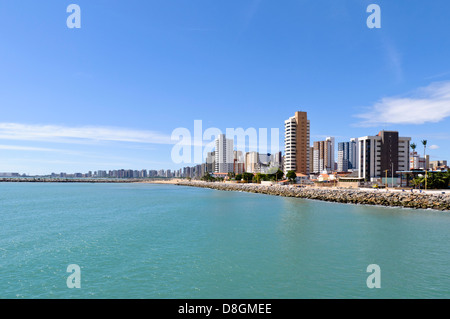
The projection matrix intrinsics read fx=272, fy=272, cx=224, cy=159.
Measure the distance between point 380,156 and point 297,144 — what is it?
5158cm

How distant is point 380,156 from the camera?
142m

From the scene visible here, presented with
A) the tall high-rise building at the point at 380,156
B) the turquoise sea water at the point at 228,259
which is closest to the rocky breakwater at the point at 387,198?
the turquoise sea water at the point at 228,259

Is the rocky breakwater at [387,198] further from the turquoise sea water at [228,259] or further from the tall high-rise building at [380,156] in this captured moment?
the tall high-rise building at [380,156]

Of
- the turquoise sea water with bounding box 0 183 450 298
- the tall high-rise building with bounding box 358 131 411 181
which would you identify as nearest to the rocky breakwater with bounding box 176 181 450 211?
the turquoise sea water with bounding box 0 183 450 298

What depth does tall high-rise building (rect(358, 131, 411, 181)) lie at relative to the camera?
142 meters

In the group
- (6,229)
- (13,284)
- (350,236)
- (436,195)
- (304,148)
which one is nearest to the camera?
(13,284)

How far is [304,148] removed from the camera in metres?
182

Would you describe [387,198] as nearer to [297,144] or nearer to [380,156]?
[380,156]

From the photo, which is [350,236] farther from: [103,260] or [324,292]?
[103,260]

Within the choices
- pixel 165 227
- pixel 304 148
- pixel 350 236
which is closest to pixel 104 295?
pixel 165 227

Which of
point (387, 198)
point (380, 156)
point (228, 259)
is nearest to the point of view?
point (228, 259)

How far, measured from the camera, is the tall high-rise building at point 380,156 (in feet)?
467

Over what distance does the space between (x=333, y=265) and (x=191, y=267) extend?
35.4ft

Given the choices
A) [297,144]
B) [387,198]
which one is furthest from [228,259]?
[297,144]
